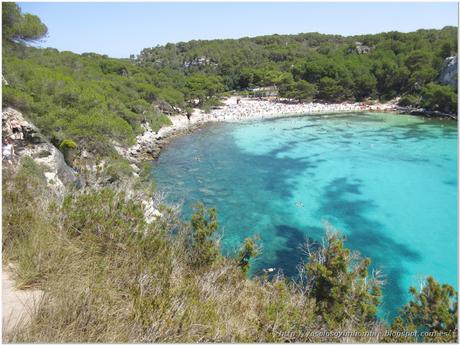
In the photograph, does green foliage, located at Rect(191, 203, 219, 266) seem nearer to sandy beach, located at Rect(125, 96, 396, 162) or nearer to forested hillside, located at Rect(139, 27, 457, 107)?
sandy beach, located at Rect(125, 96, 396, 162)

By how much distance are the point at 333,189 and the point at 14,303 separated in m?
22.0

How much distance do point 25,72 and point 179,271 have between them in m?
22.1

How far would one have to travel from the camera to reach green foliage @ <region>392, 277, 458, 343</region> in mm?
5945

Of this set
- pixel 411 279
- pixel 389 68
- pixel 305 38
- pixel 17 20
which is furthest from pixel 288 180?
pixel 305 38

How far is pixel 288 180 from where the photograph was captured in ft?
81.5

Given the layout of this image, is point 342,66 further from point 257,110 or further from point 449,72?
point 257,110

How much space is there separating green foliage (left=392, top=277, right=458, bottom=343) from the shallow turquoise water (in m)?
2.60

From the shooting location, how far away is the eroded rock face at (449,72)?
5193cm

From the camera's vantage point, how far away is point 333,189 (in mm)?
23453

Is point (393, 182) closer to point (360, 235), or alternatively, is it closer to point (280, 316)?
point (360, 235)

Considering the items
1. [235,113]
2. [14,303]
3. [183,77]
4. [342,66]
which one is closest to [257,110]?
[235,113]

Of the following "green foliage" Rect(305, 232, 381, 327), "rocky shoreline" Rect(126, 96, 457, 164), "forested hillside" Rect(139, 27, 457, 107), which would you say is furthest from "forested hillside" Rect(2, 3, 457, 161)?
"green foliage" Rect(305, 232, 381, 327)

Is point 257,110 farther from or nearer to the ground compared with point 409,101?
nearer to the ground

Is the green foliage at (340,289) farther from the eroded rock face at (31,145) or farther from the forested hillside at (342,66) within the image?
the forested hillside at (342,66)
